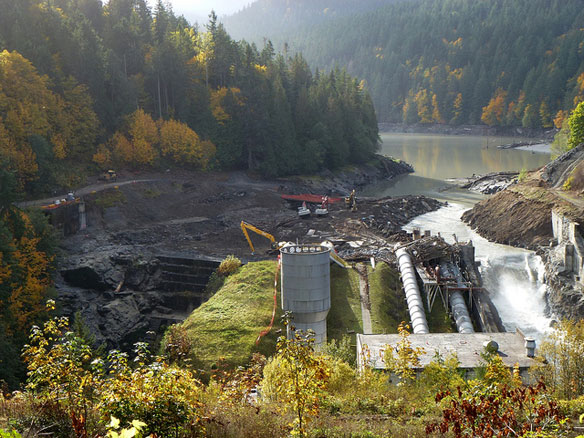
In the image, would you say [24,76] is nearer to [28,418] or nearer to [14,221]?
[14,221]

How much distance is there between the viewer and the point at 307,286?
2939 centimetres

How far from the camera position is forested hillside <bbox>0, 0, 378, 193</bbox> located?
59.4m

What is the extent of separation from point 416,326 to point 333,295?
253 inches

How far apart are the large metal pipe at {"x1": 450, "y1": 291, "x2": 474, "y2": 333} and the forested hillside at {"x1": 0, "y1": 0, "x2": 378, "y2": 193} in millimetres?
43037

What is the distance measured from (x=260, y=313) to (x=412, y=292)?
10.3 metres

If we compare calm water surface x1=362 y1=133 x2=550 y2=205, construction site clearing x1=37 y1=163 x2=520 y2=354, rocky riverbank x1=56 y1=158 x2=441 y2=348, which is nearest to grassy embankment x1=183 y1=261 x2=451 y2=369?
construction site clearing x1=37 y1=163 x2=520 y2=354

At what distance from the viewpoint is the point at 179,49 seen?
85.2 metres

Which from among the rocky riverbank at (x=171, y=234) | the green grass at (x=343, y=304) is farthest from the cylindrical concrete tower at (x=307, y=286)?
the rocky riverbank at (x=171, y=234)

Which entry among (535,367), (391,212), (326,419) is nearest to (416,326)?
(535,367)

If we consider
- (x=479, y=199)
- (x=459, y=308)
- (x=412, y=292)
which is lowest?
(x=479, y=199)

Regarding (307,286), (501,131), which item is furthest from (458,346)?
(501,131)

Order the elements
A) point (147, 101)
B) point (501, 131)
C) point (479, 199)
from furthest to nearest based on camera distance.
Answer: point (501, 131) → point (147, 101) → point (479, 199)

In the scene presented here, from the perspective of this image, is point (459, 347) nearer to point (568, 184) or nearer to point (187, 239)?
point (187, 239)

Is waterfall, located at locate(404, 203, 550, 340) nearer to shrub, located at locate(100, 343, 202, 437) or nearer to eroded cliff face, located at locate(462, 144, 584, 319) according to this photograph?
eroded cliff face, located at locate(462, 144, 584, 319)
